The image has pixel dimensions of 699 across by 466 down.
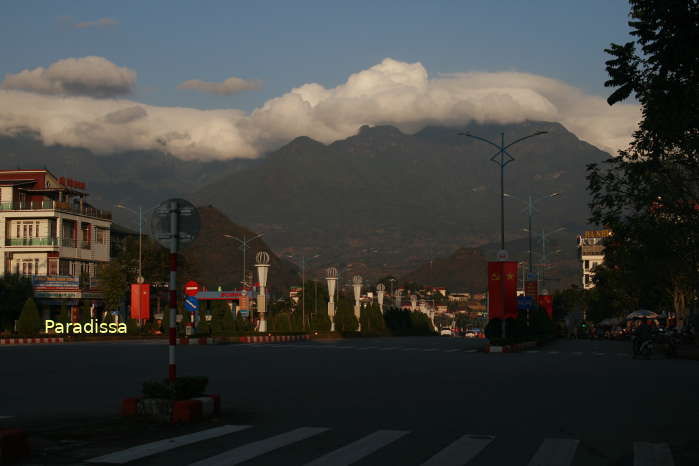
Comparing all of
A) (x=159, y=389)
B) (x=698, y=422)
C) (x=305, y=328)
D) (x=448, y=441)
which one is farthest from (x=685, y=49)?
(x=305, y=328)

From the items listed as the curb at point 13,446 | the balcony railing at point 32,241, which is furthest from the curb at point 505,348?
the balcony railing at point 32,241

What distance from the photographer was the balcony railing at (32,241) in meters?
83.9

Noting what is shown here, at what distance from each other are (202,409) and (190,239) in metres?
2.51

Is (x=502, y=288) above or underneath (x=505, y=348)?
above

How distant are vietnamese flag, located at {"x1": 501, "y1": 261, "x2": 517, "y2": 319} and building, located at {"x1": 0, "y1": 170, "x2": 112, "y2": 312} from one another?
48380mm

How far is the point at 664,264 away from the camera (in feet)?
166

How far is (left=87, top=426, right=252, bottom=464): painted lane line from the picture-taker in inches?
363

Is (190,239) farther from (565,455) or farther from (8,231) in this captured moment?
(8,231)

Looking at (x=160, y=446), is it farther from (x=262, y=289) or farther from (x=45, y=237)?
(x=45, y=237)

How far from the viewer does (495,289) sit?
44531 mm

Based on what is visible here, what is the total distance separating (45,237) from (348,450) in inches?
3105

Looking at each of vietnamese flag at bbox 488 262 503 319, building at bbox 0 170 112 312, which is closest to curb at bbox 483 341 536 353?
vietnamese flag at bbox 488 262 503 319

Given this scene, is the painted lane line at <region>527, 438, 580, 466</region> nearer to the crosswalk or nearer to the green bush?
the crosswalk

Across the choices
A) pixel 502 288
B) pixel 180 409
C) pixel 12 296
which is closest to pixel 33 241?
pixel 12 296
